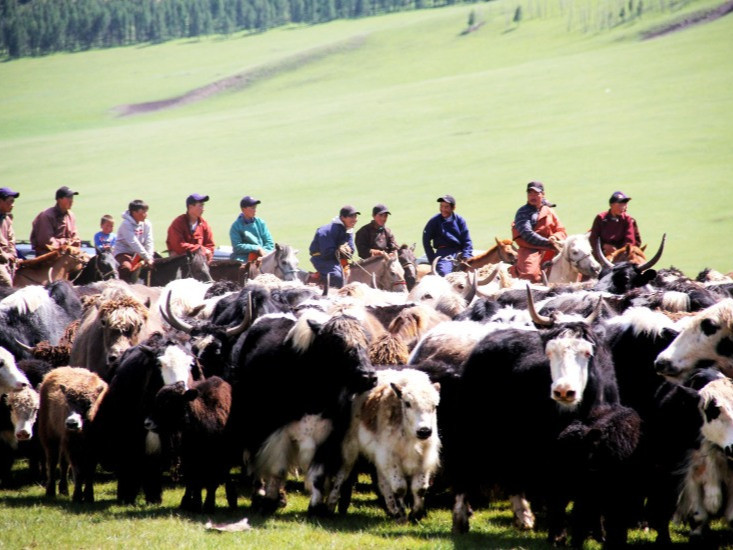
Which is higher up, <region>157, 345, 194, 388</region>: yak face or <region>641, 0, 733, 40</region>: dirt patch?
<region>641, 0, 733, 40</region>: dirt patch

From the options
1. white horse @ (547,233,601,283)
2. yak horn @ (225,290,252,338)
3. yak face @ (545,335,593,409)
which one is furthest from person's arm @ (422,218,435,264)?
yak face @ (545,335,593,409)

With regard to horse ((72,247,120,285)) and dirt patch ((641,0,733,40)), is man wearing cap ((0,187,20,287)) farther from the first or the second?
dirt patch ((641,0,733,40))

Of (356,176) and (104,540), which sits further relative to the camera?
(356,176)

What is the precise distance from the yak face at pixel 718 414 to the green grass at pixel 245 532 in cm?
92

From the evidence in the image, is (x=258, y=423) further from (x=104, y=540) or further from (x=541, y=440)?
(x=541, y=440)

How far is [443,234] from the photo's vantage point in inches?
653

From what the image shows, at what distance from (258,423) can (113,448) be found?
1289 mm

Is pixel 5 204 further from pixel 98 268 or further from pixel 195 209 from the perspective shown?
pixel 195 209

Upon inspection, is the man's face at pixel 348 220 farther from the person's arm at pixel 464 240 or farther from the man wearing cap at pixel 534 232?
the man wearing cap at pixel 534 232

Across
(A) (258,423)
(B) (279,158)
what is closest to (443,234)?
(A) (258,423)

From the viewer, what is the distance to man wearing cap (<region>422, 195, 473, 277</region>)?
16.5 meters

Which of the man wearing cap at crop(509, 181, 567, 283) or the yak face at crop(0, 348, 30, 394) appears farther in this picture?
the man wearing cap at crop(509, 181, 567, 283)

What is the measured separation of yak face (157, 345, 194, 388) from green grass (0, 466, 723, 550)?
1032 mm

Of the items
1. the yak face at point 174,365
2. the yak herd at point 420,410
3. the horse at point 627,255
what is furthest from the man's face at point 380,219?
the yak face at point 174,365
